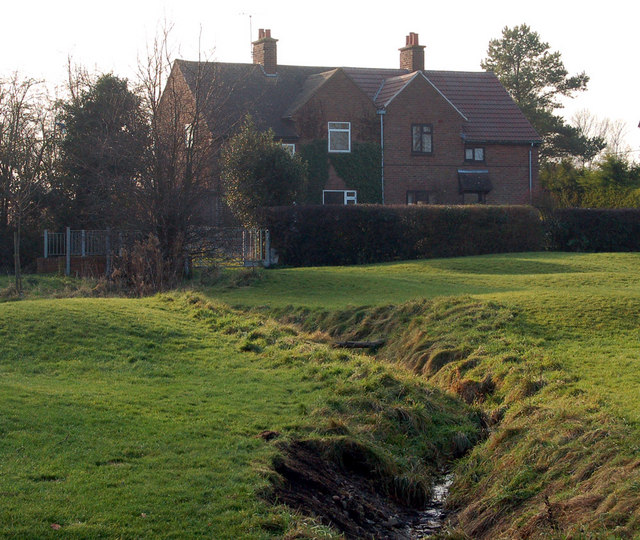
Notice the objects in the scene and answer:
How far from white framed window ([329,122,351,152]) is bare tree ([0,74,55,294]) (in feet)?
44.4

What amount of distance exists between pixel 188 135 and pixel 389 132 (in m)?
18.0

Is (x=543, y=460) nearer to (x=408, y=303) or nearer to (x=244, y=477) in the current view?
(x=244, y=477)


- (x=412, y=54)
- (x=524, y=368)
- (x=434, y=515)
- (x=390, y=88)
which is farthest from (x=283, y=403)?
(x=412, y=54)

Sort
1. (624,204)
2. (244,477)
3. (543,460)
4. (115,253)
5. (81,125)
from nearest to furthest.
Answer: (244,477)
(543,460)
(115,253)
(81,125)
(624,204)

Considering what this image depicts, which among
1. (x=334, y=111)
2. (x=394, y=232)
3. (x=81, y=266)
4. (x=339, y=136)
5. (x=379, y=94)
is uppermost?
(x=379, y=94)

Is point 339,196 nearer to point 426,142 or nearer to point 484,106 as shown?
point 426,142

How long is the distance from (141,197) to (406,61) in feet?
88.0

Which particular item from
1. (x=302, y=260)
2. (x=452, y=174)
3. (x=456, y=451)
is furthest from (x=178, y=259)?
(x=452, y=174)

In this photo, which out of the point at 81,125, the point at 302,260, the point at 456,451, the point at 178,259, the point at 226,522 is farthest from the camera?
the point at 81,125

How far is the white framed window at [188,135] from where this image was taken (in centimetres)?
2603

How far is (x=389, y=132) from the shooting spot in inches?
1668

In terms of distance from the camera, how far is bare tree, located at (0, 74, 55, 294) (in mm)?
32406

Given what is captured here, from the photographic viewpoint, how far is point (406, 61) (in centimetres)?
4816

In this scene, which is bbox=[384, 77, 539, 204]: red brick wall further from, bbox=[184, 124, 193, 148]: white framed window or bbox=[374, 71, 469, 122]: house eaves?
bbox=[184, 124, 193, 148]: white framed window
